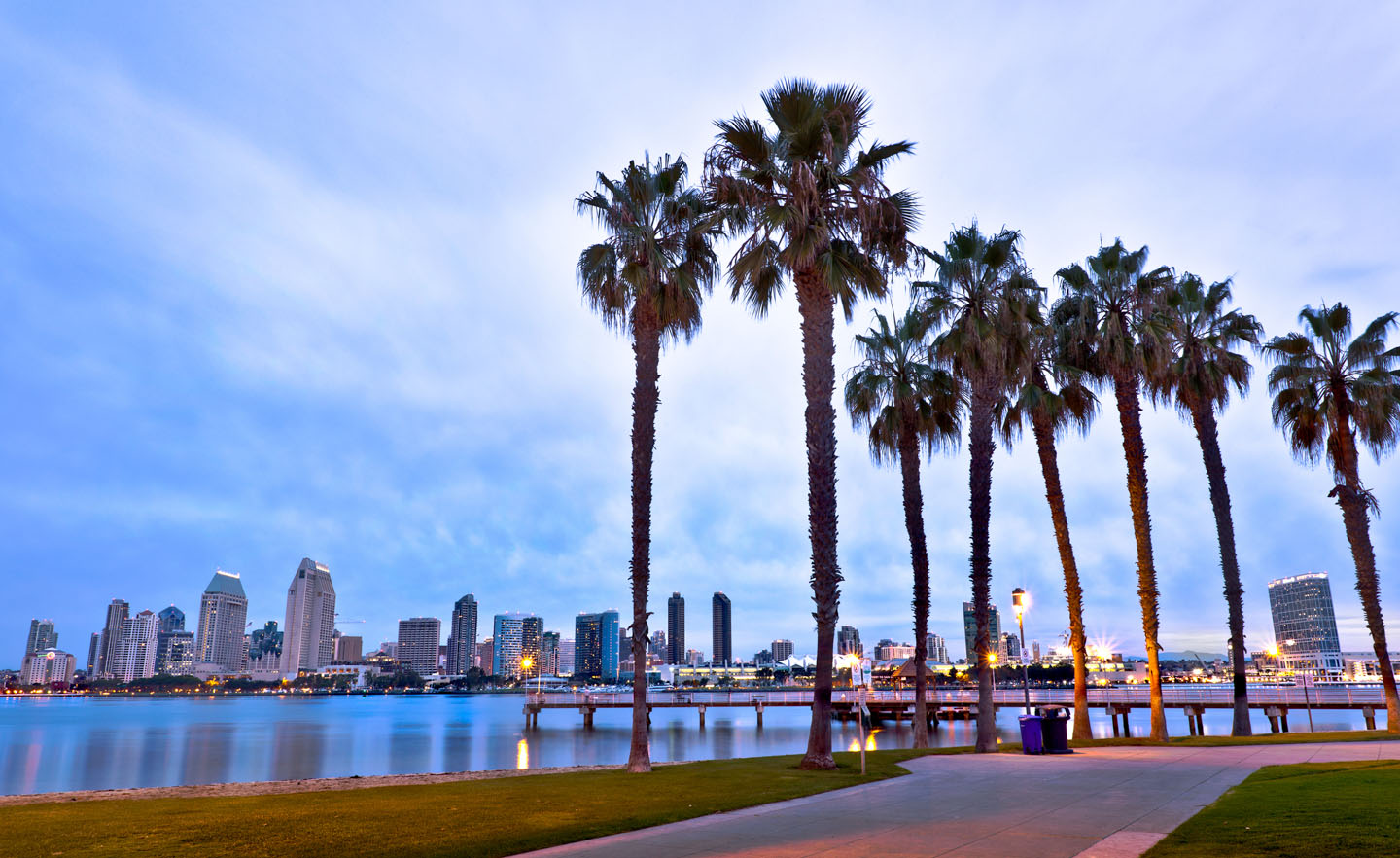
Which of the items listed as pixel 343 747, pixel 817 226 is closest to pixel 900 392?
pixel 817 226

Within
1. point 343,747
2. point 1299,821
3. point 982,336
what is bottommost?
point 343,747

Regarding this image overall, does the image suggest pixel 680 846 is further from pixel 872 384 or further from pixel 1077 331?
pixel 1077 331

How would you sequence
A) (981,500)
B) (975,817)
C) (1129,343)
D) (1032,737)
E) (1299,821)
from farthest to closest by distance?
(1129,343) → (981,500) → (1032,737) → (975,817) → (1299,821)

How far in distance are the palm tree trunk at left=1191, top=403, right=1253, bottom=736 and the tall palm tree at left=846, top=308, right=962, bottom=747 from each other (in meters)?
9.16

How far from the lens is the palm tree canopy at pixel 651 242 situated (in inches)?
858

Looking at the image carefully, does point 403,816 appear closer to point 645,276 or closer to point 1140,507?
point 645,276

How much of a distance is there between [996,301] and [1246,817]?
1784 cm

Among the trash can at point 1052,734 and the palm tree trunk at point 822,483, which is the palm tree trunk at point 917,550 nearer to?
the trash can at point 1052,734

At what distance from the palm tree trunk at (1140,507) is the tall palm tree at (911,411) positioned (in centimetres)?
541

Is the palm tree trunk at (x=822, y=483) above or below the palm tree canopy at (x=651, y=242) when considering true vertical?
below

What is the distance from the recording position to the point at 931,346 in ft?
91.2

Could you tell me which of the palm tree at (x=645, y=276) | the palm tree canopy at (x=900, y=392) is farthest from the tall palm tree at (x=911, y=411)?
the palm tree at (x=645, y=276)

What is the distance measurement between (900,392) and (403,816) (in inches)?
833

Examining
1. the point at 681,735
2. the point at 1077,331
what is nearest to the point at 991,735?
the point at 1077,331
